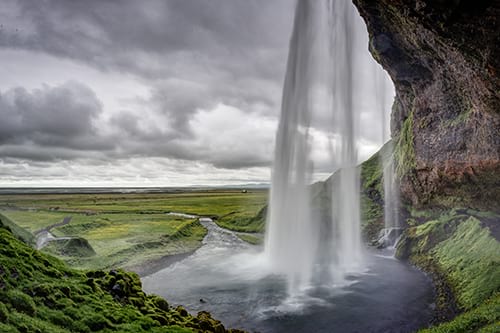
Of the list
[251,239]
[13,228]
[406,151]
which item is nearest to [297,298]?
[13,228]

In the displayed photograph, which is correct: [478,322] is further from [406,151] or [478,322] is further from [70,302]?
[406,151]

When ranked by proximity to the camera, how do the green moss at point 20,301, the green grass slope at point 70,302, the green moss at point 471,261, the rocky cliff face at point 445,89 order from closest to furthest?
1. the green moss at point 20,301
2. the green grass slope at point 70,302
3. the rocky cliff face at point 445,89
4. the green moss at point 471,261

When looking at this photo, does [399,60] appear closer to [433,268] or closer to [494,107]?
[494,107]

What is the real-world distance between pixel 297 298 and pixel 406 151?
110 feet

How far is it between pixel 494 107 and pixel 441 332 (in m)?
17.9

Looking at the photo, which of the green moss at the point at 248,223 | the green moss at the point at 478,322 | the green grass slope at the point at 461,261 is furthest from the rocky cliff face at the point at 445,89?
the green moss at the point at 248,223

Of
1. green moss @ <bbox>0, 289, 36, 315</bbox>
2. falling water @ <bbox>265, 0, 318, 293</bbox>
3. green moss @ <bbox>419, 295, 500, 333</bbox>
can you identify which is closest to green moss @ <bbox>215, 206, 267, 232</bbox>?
falling water @ <bbox>265, 0, 318, 293</bbox>

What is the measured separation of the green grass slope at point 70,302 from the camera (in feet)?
49.8

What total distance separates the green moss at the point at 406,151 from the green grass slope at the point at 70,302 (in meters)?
39.1

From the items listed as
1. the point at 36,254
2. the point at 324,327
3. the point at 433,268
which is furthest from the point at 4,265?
the point at 433,268

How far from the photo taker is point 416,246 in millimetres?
47000

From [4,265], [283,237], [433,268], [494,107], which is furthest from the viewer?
[283,237]

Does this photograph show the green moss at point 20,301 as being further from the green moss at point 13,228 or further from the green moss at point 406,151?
the green moss at point 406,151

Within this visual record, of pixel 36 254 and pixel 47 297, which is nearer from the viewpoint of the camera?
pixel 47 297
